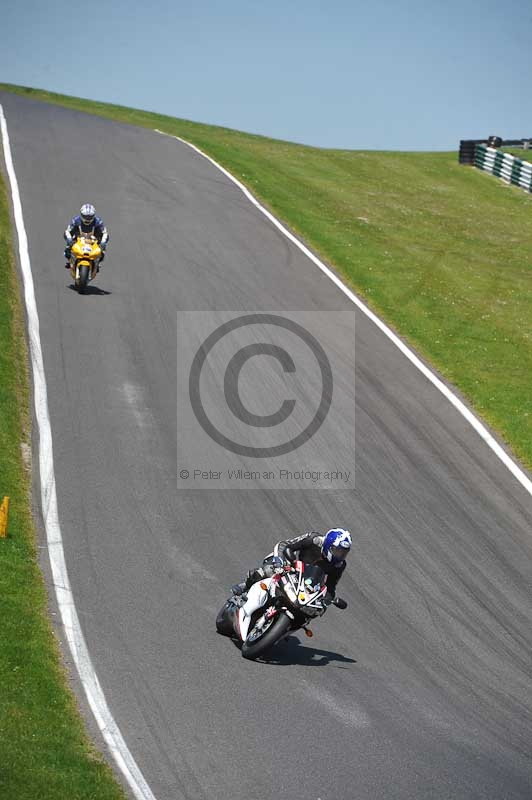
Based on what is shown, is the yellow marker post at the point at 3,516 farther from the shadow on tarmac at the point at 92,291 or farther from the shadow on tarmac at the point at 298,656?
the shadow on tarmac at the point at 92,291

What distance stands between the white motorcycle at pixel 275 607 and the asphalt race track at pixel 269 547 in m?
0.30

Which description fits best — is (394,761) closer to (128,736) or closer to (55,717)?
A: (128,736)

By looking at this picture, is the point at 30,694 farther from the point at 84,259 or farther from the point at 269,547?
the point at 84,259

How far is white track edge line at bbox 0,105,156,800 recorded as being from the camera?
9.24 m

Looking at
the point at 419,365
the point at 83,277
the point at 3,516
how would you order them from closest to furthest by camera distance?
1. the point at 3,516
2. the point at 419,365
3. the point at 83,277

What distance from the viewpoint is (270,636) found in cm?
1134

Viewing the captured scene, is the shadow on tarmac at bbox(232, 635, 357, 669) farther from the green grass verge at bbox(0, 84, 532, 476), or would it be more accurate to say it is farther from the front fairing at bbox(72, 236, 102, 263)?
the front fairing at bbox(72, 236, 102, 263)

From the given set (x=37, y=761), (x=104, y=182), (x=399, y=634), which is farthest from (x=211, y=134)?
(x=37, y=761)

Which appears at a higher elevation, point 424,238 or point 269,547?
point 424,238

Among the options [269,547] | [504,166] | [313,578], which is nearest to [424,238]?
[504,166]

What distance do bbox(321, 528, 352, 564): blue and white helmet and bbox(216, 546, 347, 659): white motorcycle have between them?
21cm

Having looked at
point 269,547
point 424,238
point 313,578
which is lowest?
point 269,547

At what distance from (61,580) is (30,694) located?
305cm

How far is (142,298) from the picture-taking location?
2456 centimetres
